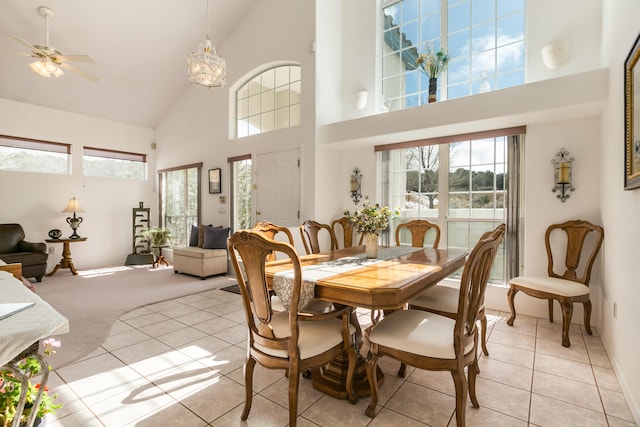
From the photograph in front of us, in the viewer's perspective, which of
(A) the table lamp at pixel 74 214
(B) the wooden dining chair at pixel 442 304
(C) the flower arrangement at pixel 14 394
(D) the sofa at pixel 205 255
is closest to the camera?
(C) the flower arrangement at pixel 14 394

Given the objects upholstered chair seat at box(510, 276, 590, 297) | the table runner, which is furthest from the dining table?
upholstered chair seat at box(510, 276, 590, 297)

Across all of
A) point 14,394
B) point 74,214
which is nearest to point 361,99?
point 14,394

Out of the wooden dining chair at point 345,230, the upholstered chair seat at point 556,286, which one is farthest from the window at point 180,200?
the upholstered chair seat at point 556,286

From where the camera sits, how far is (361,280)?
1.77m

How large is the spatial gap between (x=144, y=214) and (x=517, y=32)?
755 centimetres

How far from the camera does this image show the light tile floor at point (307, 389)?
179 centimetres

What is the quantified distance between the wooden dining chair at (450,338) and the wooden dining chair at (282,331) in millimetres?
206

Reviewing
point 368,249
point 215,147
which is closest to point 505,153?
point 368,249

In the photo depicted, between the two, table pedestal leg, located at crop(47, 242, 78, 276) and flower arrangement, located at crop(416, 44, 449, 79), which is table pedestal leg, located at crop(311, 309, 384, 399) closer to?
flower arrangement, located at crop(416, 44, 449, 79)

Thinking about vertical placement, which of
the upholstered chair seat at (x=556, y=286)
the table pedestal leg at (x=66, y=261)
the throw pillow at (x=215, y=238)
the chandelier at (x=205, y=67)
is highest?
the chandelier at (x=205, y=67)

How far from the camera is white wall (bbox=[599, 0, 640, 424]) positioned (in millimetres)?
1922

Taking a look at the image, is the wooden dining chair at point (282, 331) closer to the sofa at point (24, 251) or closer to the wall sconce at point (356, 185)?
the wall sconce at point (356, 185)

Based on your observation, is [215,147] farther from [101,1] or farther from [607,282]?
[607,282]

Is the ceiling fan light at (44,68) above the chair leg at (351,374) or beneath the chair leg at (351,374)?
above
